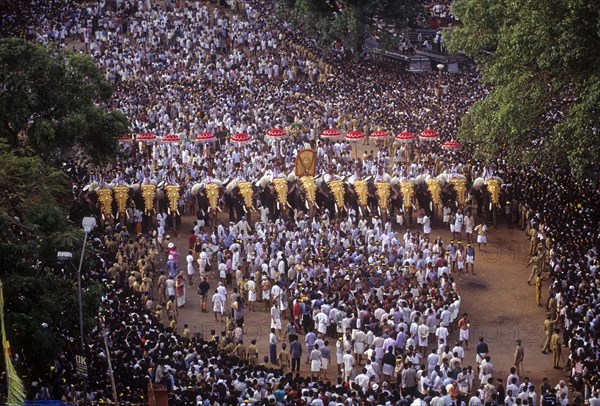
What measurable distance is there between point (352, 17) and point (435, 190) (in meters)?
15.9

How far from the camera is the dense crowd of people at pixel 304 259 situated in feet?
98.3

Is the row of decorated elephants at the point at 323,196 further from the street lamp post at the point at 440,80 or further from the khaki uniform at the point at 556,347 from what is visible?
the street lamp post at the point at 440,80

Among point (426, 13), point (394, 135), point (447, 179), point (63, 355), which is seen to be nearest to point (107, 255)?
point (63, 355)

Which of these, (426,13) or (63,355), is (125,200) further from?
(426,13)

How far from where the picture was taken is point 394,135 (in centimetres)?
4978

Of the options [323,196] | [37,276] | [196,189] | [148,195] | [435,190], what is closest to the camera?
[37,276]

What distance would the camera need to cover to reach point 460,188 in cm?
4197

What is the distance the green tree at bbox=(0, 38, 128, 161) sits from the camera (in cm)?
3862

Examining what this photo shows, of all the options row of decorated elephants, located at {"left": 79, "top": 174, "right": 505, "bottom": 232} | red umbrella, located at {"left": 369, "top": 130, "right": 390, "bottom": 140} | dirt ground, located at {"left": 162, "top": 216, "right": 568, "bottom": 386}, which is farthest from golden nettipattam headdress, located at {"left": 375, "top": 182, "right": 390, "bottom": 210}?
red umbrella, located at {"left": 369, "top": 130, "right": 390, "bottom": 140}

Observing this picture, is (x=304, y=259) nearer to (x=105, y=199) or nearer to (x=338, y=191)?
(x=338, y=191)

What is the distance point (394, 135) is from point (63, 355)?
22071 mm

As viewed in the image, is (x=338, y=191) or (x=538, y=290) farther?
(x=338, y=191)

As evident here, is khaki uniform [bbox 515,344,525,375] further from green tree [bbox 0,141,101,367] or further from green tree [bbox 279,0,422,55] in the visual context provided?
green tree [bbox 279,0,422,55]

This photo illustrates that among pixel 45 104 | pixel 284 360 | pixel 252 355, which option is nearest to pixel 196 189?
pixel 45 104
